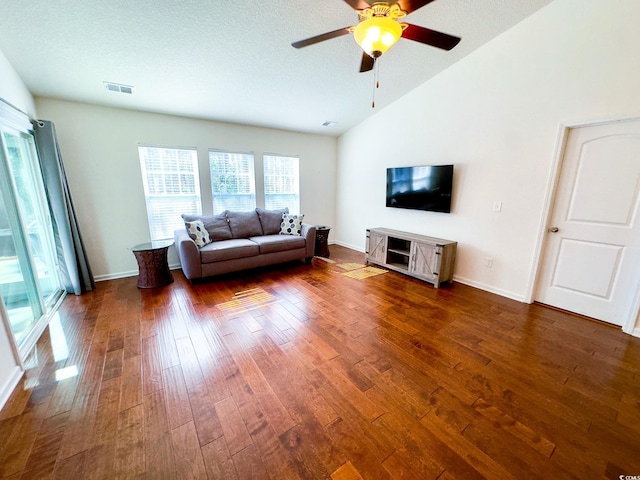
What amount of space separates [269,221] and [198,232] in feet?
3.96

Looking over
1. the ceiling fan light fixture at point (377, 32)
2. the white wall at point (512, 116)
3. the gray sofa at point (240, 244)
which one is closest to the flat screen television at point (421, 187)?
the white wall at point (512, 116)

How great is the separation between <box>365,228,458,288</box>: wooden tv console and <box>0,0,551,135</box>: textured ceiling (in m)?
2.18

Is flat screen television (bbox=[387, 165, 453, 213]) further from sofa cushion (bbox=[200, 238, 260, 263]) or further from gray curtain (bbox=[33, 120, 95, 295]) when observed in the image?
gray curtain (bbox=[33, 120, 95, 295])

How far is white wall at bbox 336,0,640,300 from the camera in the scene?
7.41 ft

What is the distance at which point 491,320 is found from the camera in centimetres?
256

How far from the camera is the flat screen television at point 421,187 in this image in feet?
11.4

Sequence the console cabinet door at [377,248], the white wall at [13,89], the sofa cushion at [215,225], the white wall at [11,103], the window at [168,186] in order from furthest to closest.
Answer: the console cabinet door at [377,248]
the sofa cushion at [215,225]
the window at [168,186]
the white wall at [13,89]
the white wall at [11,103]

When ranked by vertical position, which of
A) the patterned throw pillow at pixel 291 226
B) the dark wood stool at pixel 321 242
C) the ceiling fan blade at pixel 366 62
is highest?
the ceiling fan blade at pixel 366 62

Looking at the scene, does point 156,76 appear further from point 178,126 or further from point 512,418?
point 512,418

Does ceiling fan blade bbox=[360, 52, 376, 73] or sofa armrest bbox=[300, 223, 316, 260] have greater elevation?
ceiling fan blade bbox=[360, 52, 376, 73]

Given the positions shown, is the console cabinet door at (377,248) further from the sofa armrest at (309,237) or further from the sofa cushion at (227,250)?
the sofa cushion at (227,250)

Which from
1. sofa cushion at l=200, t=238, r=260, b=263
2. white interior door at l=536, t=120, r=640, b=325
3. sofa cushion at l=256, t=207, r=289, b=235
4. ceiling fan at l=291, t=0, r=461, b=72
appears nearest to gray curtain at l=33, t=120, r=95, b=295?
sofa cushion at l=200, t=238, r=260, b=263

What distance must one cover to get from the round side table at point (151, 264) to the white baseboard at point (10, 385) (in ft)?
5.18

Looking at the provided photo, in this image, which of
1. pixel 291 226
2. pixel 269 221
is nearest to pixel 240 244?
pixel 269 221
